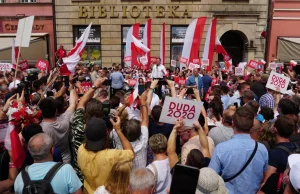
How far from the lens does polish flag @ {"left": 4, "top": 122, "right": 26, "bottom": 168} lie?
3074mm

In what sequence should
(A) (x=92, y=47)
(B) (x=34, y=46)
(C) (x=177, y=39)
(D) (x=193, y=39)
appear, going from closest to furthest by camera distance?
(D) (x=193, y=39) → (B) (x=34, y=46) → (C) (x=177, y=39) → (A) (x=92, y=47)

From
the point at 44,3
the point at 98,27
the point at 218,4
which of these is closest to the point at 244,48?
the point at 218,4

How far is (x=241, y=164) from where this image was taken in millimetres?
2994

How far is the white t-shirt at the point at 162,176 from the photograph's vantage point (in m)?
3.03

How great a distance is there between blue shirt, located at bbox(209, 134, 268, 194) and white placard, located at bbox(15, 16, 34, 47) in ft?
15.2

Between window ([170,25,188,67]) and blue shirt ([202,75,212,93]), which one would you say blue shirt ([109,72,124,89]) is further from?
window ([170,25,188,67])

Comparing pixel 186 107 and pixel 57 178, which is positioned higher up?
pixel 186 107

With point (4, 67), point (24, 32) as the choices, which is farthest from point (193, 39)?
point (4, 67)

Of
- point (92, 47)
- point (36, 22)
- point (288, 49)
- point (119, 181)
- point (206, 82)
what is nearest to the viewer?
point (119, 181)

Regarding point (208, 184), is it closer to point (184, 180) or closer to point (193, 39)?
point (184, 180)

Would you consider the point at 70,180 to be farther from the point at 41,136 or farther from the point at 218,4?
the point at 218,4

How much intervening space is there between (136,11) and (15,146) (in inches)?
669

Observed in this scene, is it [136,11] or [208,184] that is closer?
[208,184]

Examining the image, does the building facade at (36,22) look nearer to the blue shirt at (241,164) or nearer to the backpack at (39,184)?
the backpack at (39,184)
